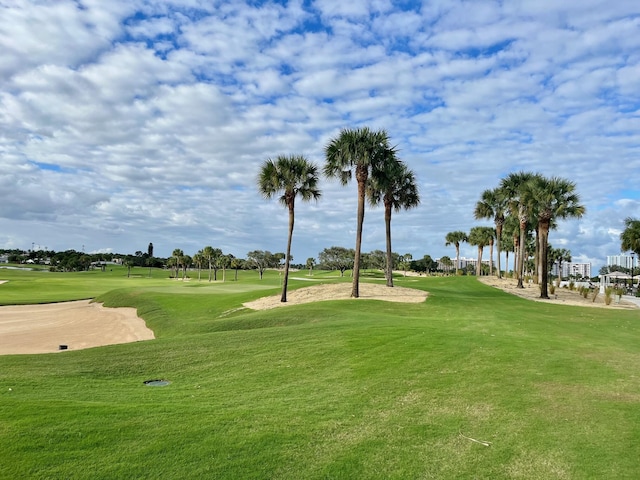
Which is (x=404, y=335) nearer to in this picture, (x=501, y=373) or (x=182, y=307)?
(x=501, y=373)

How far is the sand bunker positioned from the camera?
24.2 meters

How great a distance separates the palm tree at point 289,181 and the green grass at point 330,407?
1677 cm

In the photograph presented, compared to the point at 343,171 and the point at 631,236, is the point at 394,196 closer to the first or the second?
the point at 343,171

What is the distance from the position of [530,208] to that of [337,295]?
64.9 ft

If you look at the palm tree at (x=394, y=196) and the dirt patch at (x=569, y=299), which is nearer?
the dirt patch at (x=569, y=299)

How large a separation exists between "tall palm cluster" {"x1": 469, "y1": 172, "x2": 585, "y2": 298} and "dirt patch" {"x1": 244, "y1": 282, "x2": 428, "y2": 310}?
35.5 ft

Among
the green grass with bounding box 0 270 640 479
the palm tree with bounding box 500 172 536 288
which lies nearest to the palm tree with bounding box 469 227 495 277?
the palm tree with bounding box 500 172 536 288

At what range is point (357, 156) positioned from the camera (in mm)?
30766

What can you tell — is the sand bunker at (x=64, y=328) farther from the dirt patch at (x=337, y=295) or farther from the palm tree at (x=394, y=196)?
the palm tree at (x=394, y=196)

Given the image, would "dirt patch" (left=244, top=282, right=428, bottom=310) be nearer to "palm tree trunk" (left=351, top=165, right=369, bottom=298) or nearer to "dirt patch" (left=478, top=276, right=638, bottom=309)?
"palm tree trunk" (left=351, top=165, right=369, bottom=298)

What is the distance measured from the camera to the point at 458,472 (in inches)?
241

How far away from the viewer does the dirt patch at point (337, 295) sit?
30312 mm

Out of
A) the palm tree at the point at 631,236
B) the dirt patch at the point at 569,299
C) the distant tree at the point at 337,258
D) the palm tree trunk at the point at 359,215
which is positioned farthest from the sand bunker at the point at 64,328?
the distant tree at the point at 337,258

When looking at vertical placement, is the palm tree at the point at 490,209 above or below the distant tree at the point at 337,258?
above
